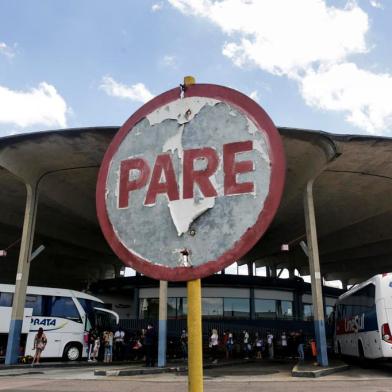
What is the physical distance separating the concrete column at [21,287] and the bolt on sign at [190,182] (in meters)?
17.1

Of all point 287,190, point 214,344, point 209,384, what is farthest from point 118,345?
point 209,384

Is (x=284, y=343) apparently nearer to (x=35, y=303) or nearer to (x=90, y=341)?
(x=90, y=341)

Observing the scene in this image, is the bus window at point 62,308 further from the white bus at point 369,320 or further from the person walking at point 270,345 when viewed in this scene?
the white bus at point 369,320

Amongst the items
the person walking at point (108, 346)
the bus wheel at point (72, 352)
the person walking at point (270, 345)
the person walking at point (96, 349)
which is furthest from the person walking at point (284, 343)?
the bus wheel at point (72, 352)

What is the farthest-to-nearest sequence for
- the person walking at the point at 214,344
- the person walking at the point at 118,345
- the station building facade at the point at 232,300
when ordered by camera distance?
the station building facade at the point at 232,300 → the person walking at the point at 118,345 → the person walking at the point at 214,344

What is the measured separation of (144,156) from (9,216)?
85.1ft

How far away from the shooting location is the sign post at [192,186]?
5.93 ft

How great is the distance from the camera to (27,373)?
1464 cm

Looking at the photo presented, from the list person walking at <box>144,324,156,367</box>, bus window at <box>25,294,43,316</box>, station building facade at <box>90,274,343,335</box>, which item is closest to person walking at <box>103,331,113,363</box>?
bus window at <box>25,294,43,316</box>

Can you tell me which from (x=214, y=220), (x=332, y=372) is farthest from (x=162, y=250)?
(x=332, y=372)

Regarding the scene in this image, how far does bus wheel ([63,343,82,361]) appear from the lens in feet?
66.4

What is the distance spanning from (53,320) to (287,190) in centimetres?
1191

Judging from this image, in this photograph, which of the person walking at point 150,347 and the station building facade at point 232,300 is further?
the station building facade at point 232,300

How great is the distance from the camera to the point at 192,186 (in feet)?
6.37
